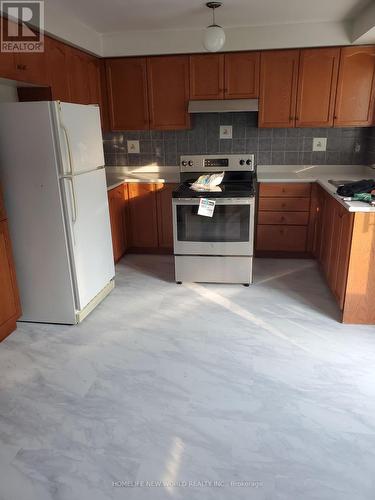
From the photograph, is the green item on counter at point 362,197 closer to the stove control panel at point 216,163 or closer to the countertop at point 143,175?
the stove control panel at point 216,163

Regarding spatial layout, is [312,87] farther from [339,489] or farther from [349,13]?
[339,489]

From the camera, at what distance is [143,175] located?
Answer: 438 centimetres

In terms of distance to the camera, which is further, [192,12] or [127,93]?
[127,93]

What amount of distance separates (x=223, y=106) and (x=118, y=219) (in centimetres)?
156

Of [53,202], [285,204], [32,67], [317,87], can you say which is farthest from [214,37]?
[53,202]

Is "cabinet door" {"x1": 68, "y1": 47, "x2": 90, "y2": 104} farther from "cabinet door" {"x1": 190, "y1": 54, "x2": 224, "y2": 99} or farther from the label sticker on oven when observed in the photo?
the label sticker on oven

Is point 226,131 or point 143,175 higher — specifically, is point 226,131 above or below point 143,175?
above

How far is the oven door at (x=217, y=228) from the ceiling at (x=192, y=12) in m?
1.52

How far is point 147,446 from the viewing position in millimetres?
1812

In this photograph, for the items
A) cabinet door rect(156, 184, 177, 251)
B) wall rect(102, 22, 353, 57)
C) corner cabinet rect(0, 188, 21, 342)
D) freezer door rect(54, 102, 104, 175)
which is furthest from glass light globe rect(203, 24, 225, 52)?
corner cabinet rect(0, 188, 21, 342)

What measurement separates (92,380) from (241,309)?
131 centimetres

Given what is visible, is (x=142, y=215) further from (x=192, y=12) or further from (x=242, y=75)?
(x=192, y=12)

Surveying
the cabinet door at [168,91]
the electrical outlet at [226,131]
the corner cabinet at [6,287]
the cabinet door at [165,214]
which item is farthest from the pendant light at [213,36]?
the corner cabinet at [6,287]

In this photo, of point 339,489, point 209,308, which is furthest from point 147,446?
point 209,308
